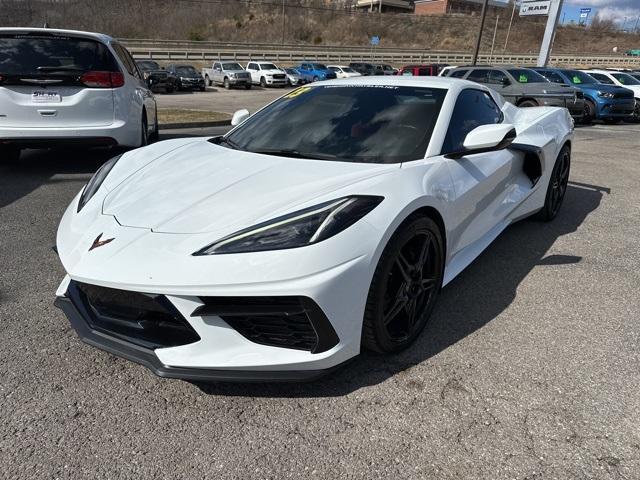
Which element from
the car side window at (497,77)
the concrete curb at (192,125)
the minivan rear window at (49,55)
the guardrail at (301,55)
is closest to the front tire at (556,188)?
the minivan rear window at (49,55)

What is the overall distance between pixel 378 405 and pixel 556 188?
12.1 ft

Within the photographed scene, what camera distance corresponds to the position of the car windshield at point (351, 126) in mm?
2891

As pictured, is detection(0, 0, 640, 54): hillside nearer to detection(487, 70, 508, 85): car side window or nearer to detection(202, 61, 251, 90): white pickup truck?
detection(202, 61, 251, 90): white pickup truck

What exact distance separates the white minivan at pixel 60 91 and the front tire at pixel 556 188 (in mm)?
4803

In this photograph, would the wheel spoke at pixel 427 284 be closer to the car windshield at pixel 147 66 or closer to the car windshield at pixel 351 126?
the car windshield at pixel 351 126

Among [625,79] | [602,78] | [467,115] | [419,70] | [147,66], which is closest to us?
Answer: [467,115]

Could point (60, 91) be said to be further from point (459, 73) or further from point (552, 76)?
point (552, 76)

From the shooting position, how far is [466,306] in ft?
10.3

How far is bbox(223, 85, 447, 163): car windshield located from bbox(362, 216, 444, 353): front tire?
1.65ft

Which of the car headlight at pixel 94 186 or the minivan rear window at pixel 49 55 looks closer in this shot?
the car headlight at pixel 94 186

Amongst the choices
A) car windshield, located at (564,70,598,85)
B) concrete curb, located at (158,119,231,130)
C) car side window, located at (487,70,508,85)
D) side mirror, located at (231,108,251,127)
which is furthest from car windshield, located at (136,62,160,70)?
side mirror, located at (231,108,251,127)

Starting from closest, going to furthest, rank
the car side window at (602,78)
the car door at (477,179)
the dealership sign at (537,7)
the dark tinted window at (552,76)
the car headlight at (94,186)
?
the car headlight at (94,186) → the car door at (477,179) → the dark tinted window at (552,76) → the car side window at (602,78) → the dealership sign at (537,7)

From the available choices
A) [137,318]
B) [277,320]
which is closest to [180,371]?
[137,318]

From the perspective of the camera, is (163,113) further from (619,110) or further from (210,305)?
(619,110)
